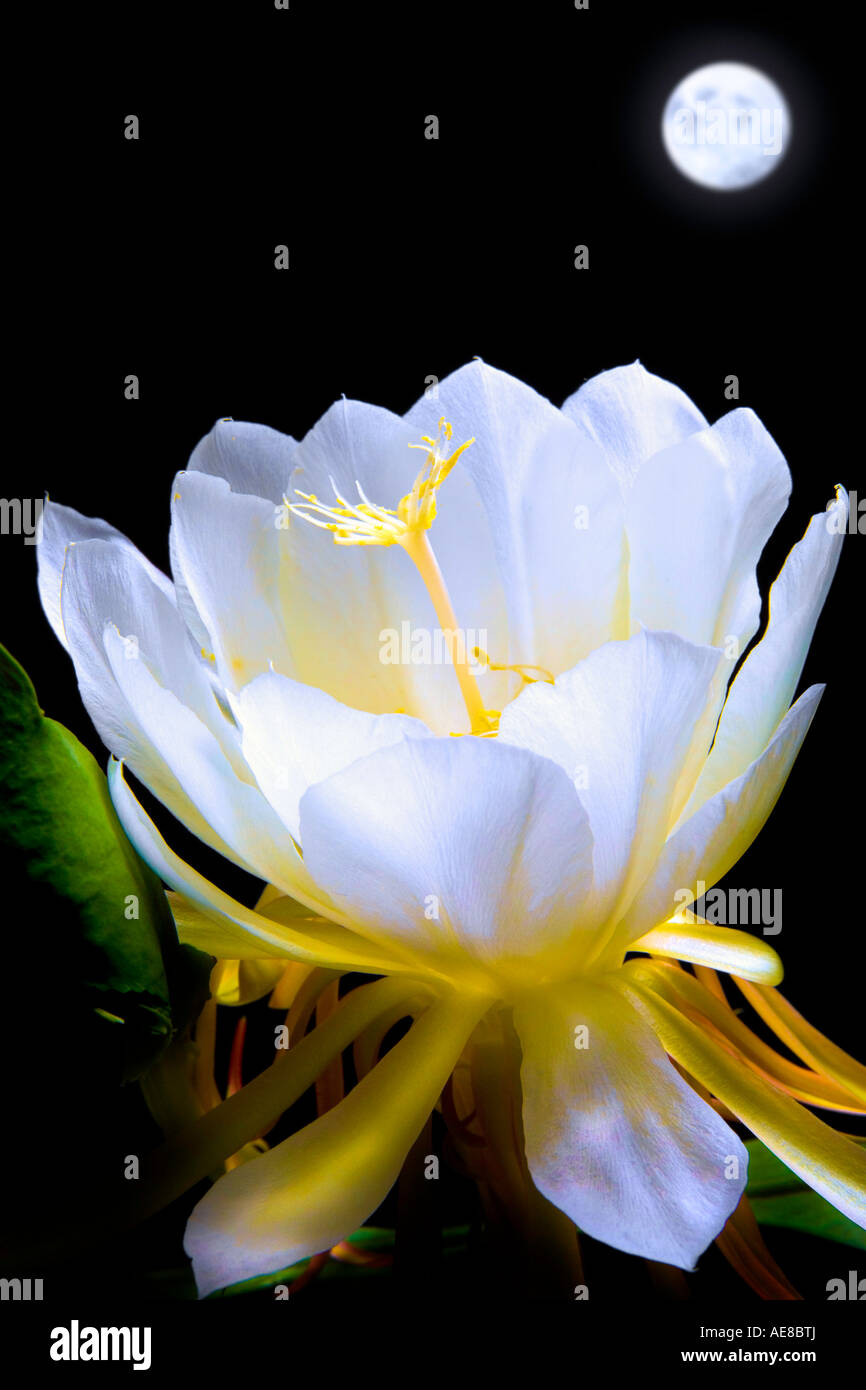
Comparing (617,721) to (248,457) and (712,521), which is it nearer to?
(712,521)

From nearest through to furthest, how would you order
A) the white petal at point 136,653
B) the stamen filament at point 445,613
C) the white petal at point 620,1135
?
the white petal at point 620,1135 < the white petal at point 136,653 < the stamen filament at point 445,613

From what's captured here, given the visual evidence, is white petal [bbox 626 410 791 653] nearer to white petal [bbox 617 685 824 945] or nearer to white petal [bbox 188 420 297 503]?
white petal [bbox 617 685 824 945]

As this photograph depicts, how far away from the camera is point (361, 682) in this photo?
26.2 inches

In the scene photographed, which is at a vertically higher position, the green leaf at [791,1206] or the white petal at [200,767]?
the white petal at [200,767]

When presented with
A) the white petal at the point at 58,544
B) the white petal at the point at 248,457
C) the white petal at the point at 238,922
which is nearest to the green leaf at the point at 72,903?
the white petal at the point at 238,922

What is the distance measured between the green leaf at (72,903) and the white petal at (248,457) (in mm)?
226

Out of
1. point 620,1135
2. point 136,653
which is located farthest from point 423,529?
point 620,1135

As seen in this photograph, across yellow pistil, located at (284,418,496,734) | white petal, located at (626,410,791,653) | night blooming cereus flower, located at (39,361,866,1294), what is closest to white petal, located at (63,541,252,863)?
night blooming cereus flower, located at (39,361,866,1294)

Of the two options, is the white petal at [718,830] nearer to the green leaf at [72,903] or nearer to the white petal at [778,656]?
the white petal at [778,656]

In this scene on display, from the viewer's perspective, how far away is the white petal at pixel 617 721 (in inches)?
17.1

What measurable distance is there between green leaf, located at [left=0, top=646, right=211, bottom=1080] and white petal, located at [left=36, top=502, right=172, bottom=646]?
12cm

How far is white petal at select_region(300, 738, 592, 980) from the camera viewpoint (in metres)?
0.42

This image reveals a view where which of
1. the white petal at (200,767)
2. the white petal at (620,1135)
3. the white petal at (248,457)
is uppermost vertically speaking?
the white petal at (248,457)
